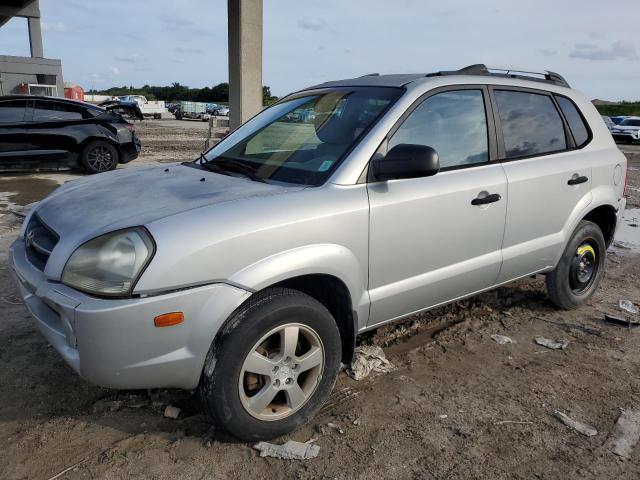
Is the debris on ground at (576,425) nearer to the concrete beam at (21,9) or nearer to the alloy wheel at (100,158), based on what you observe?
the alloy wheel at (100,158)

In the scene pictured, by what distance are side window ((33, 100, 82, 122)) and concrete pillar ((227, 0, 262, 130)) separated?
15.7 ft

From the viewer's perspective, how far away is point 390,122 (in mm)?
2955

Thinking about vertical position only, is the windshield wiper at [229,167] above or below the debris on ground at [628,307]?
above

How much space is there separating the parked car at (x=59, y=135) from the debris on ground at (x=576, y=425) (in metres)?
9.87


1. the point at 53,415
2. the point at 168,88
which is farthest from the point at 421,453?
the point at 168,88

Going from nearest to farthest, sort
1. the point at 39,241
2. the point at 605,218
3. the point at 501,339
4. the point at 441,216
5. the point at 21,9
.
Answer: the point at 39,241, the point at 441,216, the point at 501,339, the point at 605,218, the point at 21,9

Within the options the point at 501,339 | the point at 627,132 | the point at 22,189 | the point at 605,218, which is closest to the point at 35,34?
the point at 22,189

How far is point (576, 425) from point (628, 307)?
7.25ft

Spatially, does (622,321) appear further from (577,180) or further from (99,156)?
(99,156)

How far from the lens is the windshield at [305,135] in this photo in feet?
9.66

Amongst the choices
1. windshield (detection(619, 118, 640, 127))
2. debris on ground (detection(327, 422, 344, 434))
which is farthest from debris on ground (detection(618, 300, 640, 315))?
windshield (detection(619, 118, 640, 127))

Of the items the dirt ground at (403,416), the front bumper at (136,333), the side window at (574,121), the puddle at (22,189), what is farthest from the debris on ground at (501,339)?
the puddle at (22,189)

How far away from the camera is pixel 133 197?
272 cm

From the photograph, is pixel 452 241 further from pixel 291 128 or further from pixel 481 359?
pixel 291 128
